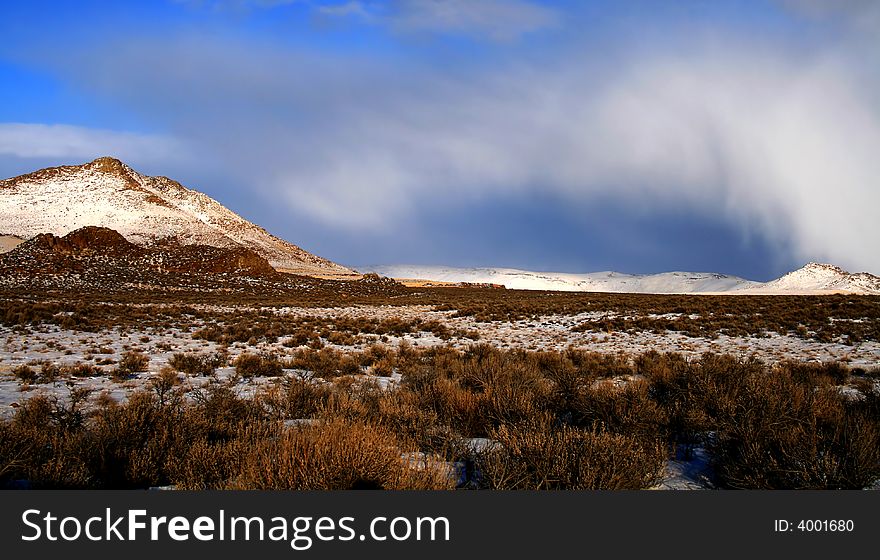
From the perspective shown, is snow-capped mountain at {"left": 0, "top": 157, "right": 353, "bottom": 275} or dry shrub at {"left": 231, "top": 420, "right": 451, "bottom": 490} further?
snow-capped mountain at {"left": 0, "top": 157, "right": 353, "bottom": 275}

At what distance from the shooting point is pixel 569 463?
13.0ft

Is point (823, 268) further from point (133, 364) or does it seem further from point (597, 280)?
point (133, 364)

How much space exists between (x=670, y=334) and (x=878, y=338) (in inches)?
251

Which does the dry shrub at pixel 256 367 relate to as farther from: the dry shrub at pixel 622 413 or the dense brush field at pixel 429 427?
the dry shrub at pixel 622 413

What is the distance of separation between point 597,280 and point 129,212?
12942cm

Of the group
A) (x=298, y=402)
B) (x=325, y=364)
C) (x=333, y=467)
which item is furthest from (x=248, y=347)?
(x=333, y=467)

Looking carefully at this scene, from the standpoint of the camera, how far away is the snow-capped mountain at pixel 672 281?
301ft

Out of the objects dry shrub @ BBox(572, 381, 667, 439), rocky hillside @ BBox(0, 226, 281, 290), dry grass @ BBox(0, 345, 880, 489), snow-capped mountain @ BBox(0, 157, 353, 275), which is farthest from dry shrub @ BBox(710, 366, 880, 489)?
Answer: snow-capped mountain @ BBox(0, 157, 353, 275)

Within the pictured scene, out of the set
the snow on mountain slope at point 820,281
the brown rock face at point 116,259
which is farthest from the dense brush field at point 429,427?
the snow on mountain slope at point 820,281

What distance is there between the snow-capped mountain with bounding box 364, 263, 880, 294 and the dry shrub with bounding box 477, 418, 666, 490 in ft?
311

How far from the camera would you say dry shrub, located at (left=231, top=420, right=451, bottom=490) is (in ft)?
11.8

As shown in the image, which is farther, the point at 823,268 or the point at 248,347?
the point at 823,268

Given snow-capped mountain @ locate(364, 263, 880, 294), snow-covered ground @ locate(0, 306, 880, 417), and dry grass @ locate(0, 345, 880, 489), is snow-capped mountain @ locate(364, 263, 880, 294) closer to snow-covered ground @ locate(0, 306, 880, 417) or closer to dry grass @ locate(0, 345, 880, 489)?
snow-covered ground @ locate(0, 306, 880, 417)

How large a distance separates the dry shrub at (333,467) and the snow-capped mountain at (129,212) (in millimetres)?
96323
